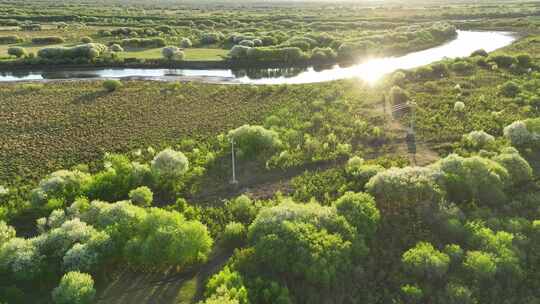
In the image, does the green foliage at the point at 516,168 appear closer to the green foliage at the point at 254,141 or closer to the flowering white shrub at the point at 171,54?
the green foliage at the point at 254,141

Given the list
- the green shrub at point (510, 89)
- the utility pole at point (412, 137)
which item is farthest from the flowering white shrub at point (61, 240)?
the green shrub at point (510, 89)

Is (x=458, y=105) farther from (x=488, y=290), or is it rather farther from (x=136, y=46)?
(x=136, y=46)

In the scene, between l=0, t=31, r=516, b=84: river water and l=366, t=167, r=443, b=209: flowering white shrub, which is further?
l=0, t=31, r=516, b=84: river water

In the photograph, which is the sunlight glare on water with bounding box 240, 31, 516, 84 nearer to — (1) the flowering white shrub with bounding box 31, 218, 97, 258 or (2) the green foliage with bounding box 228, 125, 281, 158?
(2) the green foliage with bounding box 228, 125, 281, 158

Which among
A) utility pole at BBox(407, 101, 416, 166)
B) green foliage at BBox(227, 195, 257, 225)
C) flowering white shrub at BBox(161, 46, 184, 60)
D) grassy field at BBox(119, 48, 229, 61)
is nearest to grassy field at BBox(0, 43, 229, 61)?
grassy field at BBox(119, 48, 229, 61)

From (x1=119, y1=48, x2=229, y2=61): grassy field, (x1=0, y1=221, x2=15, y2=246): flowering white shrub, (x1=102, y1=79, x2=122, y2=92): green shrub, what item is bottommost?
(x1=0, y1=221, x2=15, y2=246): flowering white shrub

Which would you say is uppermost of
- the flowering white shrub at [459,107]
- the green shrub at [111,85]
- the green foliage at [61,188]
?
the green shrub at [111,85]

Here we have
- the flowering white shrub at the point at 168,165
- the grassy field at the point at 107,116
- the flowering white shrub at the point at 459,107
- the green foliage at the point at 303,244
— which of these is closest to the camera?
the green foliage at the point at 303,244

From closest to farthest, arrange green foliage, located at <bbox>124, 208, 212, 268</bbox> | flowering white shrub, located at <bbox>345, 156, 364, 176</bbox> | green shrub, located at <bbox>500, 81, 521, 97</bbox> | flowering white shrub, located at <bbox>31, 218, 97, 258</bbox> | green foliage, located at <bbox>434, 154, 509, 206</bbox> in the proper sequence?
green foliage, located at <bbox>124, 208, 212, 268</bbox>, flowering white shrub, located at <bbox>31, 218, 97, 258</bbox>, green foliage, located at <bbox>434, 154, 509, 206</bbox>, flowering white shrub, located at <bbox>345, 156, 364, 176</bbox>, green shrub, located at <bbox>500, 81, 521, 97</bbox>

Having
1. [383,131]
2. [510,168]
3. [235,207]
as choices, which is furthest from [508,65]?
[235,207]
